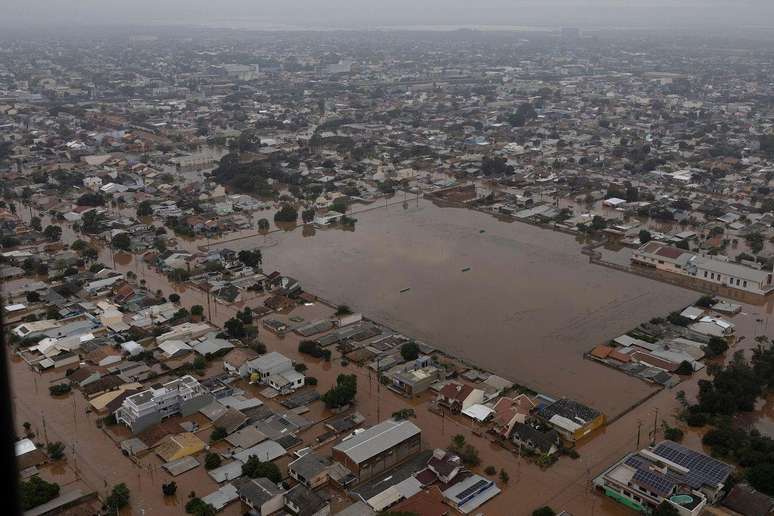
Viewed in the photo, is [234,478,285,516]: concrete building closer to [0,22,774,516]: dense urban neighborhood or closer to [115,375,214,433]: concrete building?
[0,22,774,516]: dense urban neighborhood

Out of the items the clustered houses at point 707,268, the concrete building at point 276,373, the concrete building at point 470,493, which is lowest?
the concrete building at point 470,493

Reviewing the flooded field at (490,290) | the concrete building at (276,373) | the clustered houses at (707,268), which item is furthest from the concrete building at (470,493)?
the clustered houses at (707,268)

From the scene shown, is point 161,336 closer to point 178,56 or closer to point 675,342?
point 675,342

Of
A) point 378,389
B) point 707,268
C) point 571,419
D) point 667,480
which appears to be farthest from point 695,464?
point 707,268

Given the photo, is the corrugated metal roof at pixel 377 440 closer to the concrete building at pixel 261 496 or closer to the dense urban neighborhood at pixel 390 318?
the dense urban neighborhood at pixel 390 318

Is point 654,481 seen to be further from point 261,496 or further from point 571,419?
point 261,496

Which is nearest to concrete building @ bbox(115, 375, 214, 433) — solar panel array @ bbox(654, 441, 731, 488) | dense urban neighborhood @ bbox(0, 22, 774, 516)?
dense urban neighborhood @ bbox(0, 22, 774, 516)

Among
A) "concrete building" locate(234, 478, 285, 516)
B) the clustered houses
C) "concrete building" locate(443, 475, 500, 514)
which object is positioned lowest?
"concrete building" locate(443, 475, 500, 514)
